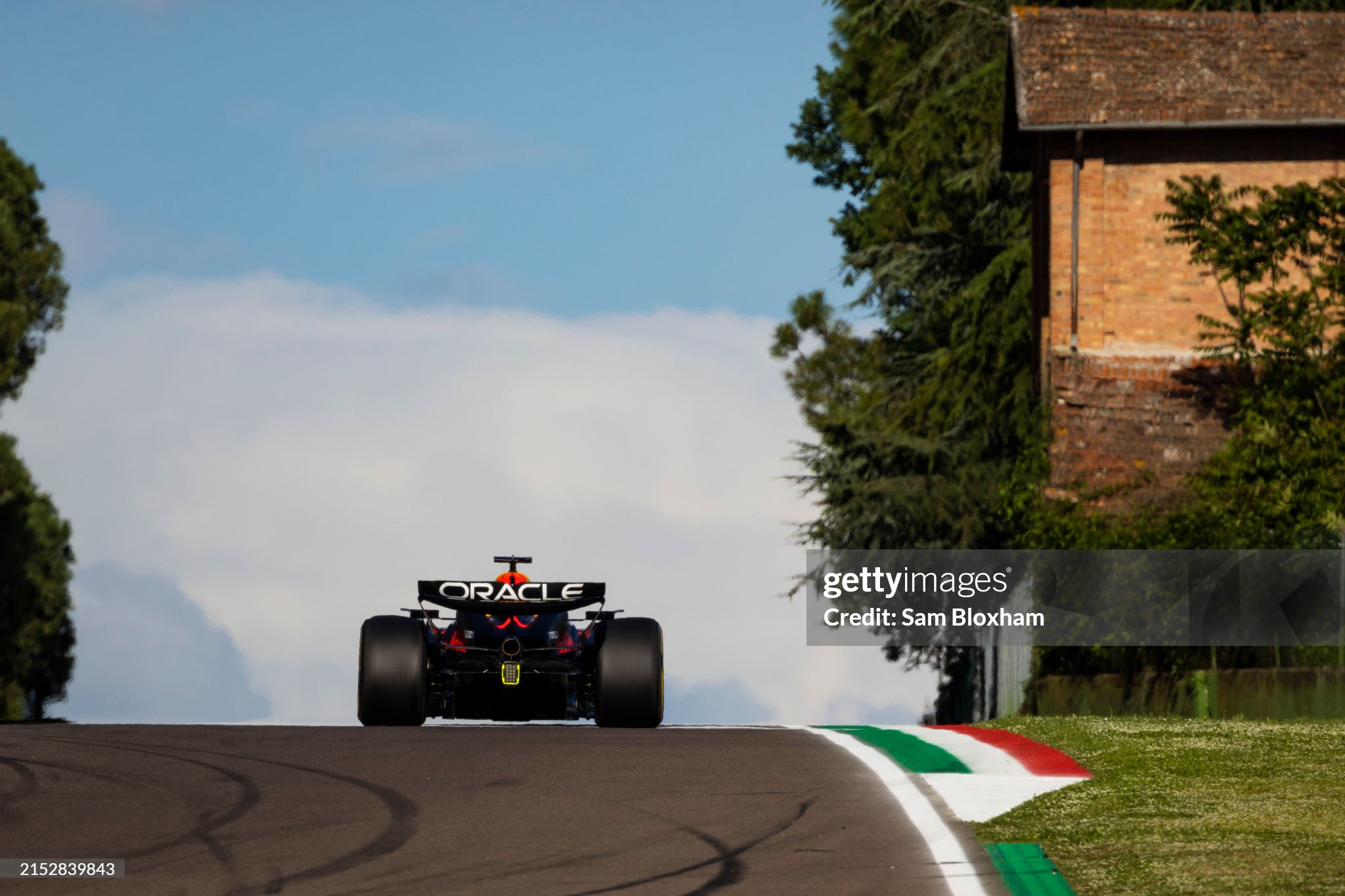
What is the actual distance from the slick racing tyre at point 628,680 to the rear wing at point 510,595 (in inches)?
35.0

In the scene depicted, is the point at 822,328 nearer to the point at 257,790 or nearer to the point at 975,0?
the point at 975,0

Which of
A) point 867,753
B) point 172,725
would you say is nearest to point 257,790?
point 867,753

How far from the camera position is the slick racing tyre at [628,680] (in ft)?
56.6

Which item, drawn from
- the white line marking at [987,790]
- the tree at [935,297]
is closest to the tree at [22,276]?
the tree at [935,297]

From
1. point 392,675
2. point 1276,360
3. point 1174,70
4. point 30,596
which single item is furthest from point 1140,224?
point 30,596

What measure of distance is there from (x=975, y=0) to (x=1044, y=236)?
7652 millimetres

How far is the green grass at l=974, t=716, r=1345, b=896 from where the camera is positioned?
337 inches

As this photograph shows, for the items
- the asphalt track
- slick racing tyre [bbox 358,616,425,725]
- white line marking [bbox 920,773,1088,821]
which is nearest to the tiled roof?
slick racing tyre [bbox 358,616,425,725]

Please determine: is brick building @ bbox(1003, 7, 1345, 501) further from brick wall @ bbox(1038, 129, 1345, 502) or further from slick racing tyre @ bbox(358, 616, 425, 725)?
slick racing tyre @ bbox(358, 616, 425, 725)

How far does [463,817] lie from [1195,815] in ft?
12.7

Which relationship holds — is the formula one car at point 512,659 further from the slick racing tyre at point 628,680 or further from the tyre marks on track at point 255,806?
the tyre marks on track at point 255,806

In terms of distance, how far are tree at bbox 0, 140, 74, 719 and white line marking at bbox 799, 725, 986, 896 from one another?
111 ft

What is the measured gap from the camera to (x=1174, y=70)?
3173 cm

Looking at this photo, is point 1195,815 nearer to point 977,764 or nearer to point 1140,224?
point 977,764
